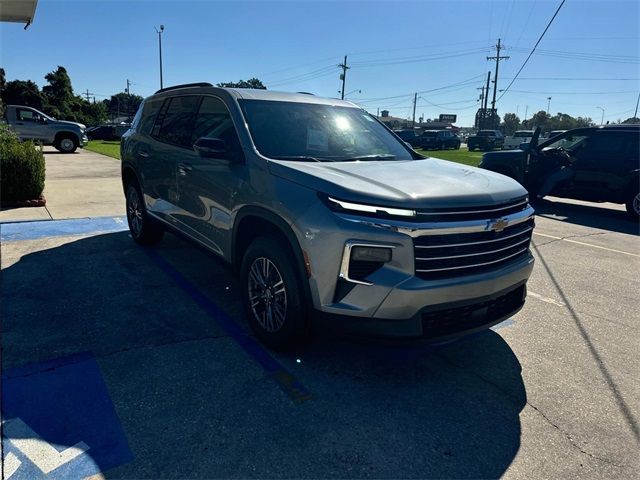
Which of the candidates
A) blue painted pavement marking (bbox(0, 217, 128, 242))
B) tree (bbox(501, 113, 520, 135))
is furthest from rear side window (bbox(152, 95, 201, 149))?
tree (bbox(501, 113, 520, 135))

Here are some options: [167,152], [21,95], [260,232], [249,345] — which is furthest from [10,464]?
[21,95]

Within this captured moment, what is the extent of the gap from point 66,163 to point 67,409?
56.8ft

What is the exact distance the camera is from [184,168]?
14.8ft

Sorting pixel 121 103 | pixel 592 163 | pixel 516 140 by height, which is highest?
pixel 121 103

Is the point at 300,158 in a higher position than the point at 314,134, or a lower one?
lower

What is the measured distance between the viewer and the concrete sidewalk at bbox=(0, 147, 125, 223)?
26.5ft

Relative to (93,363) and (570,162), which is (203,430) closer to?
(93,363)

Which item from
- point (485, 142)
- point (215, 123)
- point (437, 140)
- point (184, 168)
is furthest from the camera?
point (485, 142)

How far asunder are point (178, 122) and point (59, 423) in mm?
3242

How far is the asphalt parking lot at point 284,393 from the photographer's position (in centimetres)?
242

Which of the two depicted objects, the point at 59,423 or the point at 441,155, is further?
the point at 441,155

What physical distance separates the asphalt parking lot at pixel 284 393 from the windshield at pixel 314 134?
4.98ft

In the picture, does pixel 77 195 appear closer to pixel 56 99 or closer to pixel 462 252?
pixel 462 252

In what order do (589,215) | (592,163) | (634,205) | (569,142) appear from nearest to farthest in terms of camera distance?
(634,205)
(592,163)
(589,215)
(569,142)
